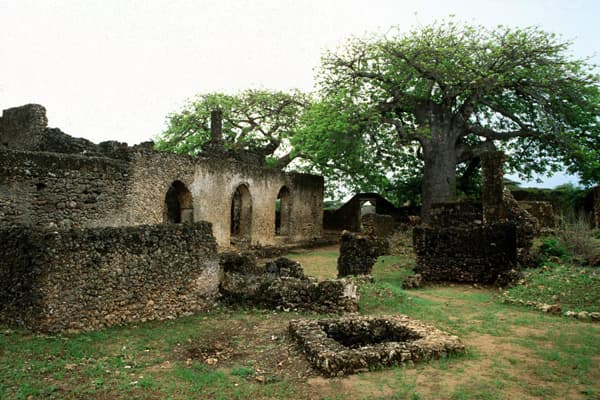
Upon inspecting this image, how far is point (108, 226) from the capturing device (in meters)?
10.2

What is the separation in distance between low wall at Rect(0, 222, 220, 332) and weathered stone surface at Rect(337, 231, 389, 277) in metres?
5.70

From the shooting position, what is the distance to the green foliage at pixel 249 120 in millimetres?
30562

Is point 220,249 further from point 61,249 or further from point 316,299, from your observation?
point 61,249

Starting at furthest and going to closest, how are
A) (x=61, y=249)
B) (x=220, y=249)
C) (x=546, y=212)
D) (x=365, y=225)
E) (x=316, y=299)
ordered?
(x=365, y=225) → (x=546, y=212) → (x=220, y=249) → (x=316, y=299) → (x=61, y=249)

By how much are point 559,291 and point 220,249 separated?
1180 cm

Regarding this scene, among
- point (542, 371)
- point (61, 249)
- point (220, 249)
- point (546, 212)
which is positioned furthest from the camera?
point (546, 212)

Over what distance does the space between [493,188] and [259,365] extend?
39.9 ft

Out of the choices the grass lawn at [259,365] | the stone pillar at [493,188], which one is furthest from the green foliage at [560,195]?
the grass lawn at [259,365]

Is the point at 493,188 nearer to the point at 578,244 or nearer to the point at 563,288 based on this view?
the point at 578,244

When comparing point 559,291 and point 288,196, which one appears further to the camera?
point 288,196

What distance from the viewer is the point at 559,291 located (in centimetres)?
1016

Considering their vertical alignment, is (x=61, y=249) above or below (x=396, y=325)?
above

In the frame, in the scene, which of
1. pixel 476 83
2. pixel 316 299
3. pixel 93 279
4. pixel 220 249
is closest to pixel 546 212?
pixel 476 83

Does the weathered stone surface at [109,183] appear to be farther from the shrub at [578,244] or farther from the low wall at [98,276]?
the shrub at [578,244]
